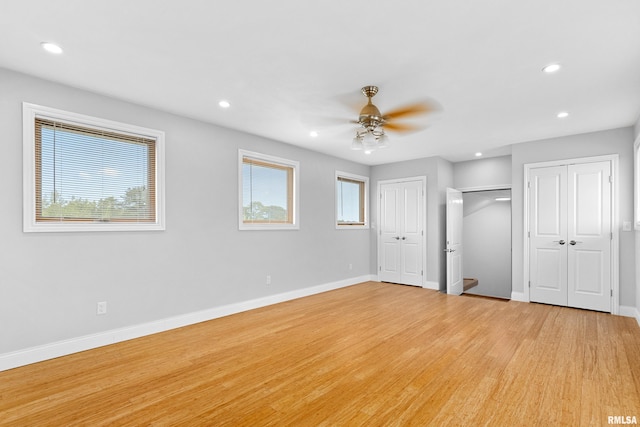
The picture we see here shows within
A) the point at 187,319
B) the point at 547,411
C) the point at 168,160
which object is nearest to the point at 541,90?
the point at 547,411

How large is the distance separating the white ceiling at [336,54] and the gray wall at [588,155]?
584 mm

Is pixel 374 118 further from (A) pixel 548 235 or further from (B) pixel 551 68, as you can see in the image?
(A) pixel 548 235

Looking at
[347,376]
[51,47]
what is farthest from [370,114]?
[51,47]

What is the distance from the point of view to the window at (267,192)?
4.77m

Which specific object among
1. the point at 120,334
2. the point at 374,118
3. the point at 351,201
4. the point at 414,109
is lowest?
the point at 120,334

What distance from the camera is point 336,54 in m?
2.57

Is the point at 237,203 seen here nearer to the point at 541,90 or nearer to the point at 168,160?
the point at 168,160

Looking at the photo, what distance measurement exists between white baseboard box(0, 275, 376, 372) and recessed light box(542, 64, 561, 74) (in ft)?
14.4

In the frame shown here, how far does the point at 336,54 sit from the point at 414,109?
151 cm

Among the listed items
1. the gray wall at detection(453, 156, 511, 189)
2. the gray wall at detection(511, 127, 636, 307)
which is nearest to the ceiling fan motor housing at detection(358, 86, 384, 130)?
the gray wall at detection(511, 127, 636, 307)

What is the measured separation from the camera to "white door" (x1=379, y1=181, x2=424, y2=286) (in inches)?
254

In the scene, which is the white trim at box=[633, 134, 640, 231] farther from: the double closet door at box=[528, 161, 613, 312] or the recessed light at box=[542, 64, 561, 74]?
the recessed light at box=[542, 64, 561, 74]

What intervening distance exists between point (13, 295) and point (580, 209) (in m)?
6.93

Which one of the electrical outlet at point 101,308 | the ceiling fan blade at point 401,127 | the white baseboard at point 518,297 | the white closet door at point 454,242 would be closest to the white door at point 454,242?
the white closet door at point 454,242
